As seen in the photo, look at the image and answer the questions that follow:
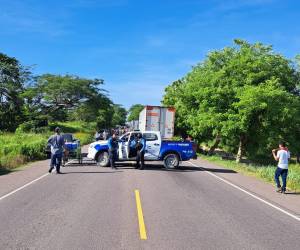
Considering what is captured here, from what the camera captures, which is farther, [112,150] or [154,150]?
[154,150]

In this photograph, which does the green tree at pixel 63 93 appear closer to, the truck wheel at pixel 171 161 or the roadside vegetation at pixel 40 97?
the roadside vegetation at pixel 40 97

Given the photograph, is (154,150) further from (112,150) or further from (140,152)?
(112,150)

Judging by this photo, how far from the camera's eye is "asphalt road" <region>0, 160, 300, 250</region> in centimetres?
778

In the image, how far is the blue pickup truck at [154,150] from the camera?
75.5 ft

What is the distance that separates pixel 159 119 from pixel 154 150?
9598 millimetres

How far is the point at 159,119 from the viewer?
3269 centimetres

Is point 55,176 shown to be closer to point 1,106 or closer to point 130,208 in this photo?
point 130,208

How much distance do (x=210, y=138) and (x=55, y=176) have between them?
3154cm

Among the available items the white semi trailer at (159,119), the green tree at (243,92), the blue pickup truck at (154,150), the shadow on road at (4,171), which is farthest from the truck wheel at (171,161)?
the green tree at (243,92)

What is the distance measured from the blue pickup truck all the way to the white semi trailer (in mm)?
8828

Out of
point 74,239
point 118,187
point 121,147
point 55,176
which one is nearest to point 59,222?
point 74,239

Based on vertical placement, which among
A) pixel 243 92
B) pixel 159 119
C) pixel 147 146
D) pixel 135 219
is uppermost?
pixel 243 92

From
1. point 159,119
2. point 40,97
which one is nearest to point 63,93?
point 40,97

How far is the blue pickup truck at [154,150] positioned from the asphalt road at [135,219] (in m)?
7.30
